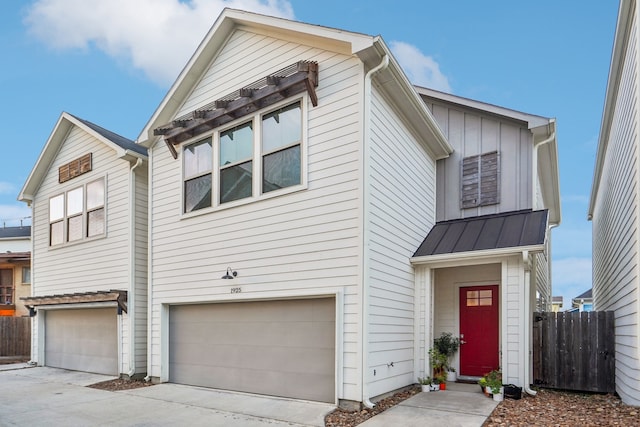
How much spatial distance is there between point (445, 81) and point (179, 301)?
167 ft

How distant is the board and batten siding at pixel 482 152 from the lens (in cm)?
905

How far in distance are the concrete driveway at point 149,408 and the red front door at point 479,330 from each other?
3638 millimetres

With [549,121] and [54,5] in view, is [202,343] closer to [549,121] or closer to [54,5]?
[549,121]

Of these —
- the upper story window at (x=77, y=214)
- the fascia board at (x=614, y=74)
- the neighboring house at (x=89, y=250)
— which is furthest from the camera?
the upper story window at (x=77, y=214)

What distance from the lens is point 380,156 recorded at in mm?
7262

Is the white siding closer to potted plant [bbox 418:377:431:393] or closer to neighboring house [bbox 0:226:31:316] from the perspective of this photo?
potted plant [bbox 418:377:431:393]

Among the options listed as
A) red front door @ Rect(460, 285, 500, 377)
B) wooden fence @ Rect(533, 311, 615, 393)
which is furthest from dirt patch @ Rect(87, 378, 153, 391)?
Answer: wooden fence @ Rect(533, 311, 615, 393)

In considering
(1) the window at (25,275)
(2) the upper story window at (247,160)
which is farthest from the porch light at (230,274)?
(1) the window at (25,275)

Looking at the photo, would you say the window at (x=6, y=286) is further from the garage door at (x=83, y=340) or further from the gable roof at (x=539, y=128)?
the gable roof at (x=539, y=128)

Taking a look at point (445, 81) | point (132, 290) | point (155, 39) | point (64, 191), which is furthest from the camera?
point (445, 81)

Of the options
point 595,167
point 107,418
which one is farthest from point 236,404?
point 595,167

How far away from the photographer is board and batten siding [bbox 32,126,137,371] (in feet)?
35.1

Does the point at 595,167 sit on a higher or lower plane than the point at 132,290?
higher

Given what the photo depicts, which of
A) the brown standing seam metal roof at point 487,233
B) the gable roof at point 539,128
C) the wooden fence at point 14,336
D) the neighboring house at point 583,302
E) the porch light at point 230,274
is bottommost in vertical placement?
the neighboring house at point 583,302
